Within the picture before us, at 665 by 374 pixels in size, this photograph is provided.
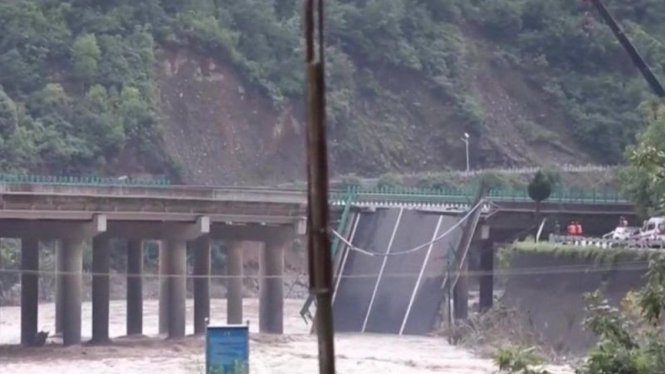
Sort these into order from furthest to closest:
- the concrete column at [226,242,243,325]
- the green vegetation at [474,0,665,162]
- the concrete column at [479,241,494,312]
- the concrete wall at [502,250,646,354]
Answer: the green vegetation at [474,0,665,162], the concrete column at [479,241,494,312], the concrete column at [226,242,243,325], the concrete wall at [502,250,646,354]

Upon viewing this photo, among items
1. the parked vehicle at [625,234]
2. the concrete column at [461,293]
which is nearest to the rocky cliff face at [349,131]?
the concrete column at [461,293]

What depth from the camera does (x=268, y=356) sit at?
48094 mm

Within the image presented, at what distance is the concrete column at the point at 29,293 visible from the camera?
53969 millimetres

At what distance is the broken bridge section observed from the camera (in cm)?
5912

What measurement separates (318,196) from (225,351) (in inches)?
968

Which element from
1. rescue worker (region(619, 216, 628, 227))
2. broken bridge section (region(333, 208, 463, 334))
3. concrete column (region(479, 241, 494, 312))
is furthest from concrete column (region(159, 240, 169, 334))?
rescue worker (region(619, 216, 628, 227))

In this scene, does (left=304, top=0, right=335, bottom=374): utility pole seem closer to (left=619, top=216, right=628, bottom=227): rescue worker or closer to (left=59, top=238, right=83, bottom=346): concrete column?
(left=59, top=238, right=83, bottom=346): concrete column

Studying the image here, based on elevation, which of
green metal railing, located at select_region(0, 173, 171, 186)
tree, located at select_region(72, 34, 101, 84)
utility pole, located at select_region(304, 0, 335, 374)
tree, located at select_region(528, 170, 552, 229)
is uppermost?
tree, located at select_region(72, 34, 101, 84)

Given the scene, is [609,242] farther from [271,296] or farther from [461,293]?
[271,296]

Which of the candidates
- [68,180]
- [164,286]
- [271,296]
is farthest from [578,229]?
[68,180]

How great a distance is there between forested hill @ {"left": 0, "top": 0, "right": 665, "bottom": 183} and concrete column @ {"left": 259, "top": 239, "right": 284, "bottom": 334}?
37156mm

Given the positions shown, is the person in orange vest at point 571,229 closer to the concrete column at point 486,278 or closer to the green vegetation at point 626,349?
the concrete column at point 486,278

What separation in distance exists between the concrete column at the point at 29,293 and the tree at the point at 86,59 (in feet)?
151

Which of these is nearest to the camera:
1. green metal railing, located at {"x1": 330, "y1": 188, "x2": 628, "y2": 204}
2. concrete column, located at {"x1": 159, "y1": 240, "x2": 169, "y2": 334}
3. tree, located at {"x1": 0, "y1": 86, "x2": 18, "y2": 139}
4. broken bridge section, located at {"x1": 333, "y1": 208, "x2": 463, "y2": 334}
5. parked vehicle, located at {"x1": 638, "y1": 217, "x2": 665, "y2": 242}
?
parked vehicle, located at {"x1": 638, "y1": 217, "x2": 665, "y2": 242}
